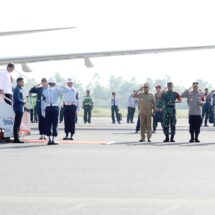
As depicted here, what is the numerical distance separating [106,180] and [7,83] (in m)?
10.7

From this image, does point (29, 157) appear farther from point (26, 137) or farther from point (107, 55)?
point (107, 55)

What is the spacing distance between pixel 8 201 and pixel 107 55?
29.1 meters

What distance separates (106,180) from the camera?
11844mm

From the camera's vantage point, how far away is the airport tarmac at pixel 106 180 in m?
8.97

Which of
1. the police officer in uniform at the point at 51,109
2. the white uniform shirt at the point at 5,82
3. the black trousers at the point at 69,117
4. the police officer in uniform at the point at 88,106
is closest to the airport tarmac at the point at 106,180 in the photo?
the police officer in uniform at the point at 51,109

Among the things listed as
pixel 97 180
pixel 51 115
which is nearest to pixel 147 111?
pixel 51 115

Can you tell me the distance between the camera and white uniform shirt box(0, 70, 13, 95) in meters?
21.6

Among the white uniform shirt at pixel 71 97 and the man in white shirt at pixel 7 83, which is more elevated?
the man in white shirt at pixel 7 83

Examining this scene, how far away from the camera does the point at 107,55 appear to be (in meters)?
38.3

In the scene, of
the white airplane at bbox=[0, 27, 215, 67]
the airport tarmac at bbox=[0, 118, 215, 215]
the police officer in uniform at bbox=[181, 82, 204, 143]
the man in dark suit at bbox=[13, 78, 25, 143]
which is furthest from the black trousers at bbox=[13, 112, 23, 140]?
the white airplane at bbox=[0, 27, 215, 67]

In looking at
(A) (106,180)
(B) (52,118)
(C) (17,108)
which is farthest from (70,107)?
(A) (106,180)

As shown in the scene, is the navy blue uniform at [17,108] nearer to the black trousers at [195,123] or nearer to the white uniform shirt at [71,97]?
the white uniform shirt at [71,97]

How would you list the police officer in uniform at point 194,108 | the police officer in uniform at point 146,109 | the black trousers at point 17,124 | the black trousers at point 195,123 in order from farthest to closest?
the police officer in uniform at point 146,109 < the black trousers at point 195,123 < the police officer in uniform at point 194,108 < the black trousers at point 17,124

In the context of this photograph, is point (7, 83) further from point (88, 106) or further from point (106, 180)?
point (88, 106)
